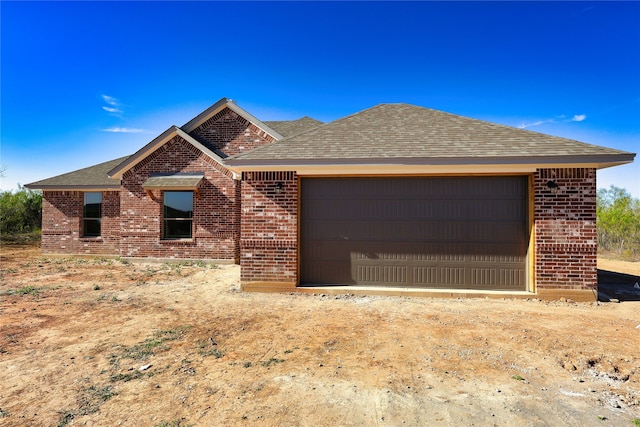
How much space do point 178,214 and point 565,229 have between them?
41.4 ft

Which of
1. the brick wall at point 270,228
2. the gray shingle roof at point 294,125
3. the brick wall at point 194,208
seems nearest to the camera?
the brick wall at point 270,228

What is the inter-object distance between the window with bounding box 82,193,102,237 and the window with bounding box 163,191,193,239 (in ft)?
13.4

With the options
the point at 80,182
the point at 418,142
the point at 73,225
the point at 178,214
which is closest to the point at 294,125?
the point at 178,214

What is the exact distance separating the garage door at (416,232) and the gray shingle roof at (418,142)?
28.0 inches

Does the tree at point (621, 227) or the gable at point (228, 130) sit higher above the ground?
the gable at point (228, 130)

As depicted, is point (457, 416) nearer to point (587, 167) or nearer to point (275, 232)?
point (275, 232)

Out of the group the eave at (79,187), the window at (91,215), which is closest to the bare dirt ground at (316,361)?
the eave at (79,187)

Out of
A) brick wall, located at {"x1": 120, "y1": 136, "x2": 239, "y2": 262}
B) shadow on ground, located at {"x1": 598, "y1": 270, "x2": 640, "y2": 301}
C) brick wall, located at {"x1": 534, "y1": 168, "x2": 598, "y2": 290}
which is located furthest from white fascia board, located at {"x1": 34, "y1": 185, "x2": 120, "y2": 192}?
shadow on ground, located at {"x1": 598, "y1": 270, "x2": 640, "y2": 301}

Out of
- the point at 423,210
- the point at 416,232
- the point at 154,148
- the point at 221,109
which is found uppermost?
the point at 221,109

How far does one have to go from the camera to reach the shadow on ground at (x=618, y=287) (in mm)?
7543

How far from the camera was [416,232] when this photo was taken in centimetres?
760

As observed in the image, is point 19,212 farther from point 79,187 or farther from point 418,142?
point 418,142

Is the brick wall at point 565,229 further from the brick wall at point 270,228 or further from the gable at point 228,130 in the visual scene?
the gable at point 228,130

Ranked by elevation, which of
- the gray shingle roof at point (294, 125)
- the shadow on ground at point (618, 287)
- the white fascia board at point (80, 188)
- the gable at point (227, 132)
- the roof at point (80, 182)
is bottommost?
the shadow on ground at point (618, 287)
